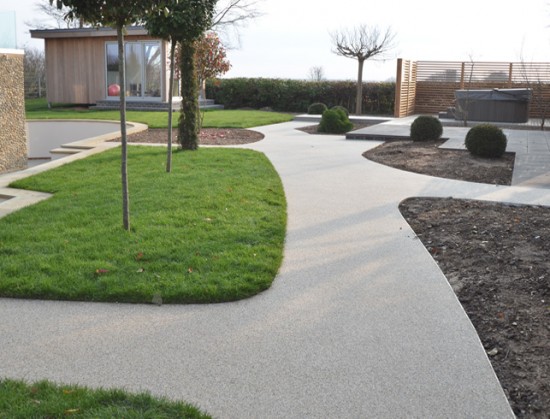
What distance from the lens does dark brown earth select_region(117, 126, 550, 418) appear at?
3.81 m

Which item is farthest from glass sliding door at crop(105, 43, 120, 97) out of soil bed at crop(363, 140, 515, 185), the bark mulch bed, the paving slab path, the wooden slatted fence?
the paving slab path

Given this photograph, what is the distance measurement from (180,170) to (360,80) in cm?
1767

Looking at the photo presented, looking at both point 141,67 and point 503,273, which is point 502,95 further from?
point 503,273

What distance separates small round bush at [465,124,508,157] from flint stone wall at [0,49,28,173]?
8.78 metres

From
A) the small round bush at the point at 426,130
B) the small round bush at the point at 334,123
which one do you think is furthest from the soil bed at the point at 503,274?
the small round bush at the point at 334,123

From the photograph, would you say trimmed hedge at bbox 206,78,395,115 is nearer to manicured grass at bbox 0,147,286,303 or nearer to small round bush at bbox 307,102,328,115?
small round bush at bbox 307,102,328,115

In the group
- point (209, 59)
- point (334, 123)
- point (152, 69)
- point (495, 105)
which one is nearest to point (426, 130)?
point (334, 123)

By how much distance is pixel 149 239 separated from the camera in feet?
20.6

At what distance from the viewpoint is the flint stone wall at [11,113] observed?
1159cm

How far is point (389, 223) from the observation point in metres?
7.22

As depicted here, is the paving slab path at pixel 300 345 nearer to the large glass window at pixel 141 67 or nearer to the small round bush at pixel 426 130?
the small round bush at pixel 426 130

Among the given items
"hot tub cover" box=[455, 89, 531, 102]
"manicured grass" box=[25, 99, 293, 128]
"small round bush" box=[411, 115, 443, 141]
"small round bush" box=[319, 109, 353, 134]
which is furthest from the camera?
"hot tub cover" box=[455, 89, 531, 102]

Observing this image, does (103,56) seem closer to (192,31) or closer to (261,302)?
(192,31)

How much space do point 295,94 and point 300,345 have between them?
25284 millimetres
